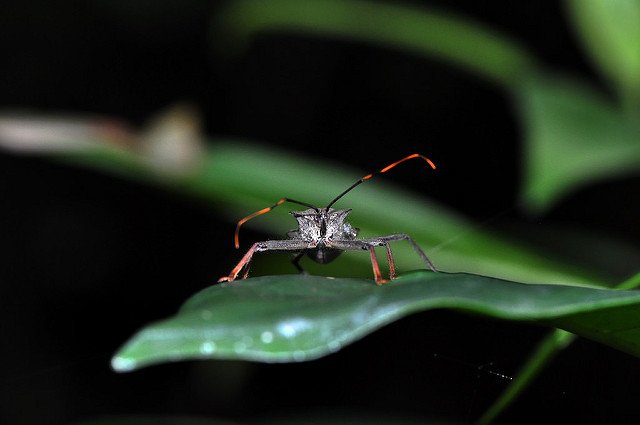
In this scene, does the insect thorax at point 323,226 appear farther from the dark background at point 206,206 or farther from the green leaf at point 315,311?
the dark background at point 206,206

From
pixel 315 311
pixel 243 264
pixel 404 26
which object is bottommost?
pixel 315 311

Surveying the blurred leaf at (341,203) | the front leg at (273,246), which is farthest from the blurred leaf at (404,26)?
the front leg at (273,246)

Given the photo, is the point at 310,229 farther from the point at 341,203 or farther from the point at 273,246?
the point at 341,203

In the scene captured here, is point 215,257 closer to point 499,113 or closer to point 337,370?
point 337,370

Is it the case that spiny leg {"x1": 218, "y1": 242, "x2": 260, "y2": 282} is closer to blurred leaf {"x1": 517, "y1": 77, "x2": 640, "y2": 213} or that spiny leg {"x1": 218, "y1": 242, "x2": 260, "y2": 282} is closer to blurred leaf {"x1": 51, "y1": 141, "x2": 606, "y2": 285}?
blurred leaf {"x1": 51, "y1": 141, "x2": 606, "y2": 285}

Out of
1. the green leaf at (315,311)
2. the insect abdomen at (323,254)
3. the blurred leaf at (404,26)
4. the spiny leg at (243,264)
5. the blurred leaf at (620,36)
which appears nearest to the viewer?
the green leaf at (315,311)

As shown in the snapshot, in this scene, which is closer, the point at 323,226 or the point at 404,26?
the point at 323,226

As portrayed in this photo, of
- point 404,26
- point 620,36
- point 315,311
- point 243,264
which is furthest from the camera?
point 404,26

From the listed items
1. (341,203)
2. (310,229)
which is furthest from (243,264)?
(341,203)
